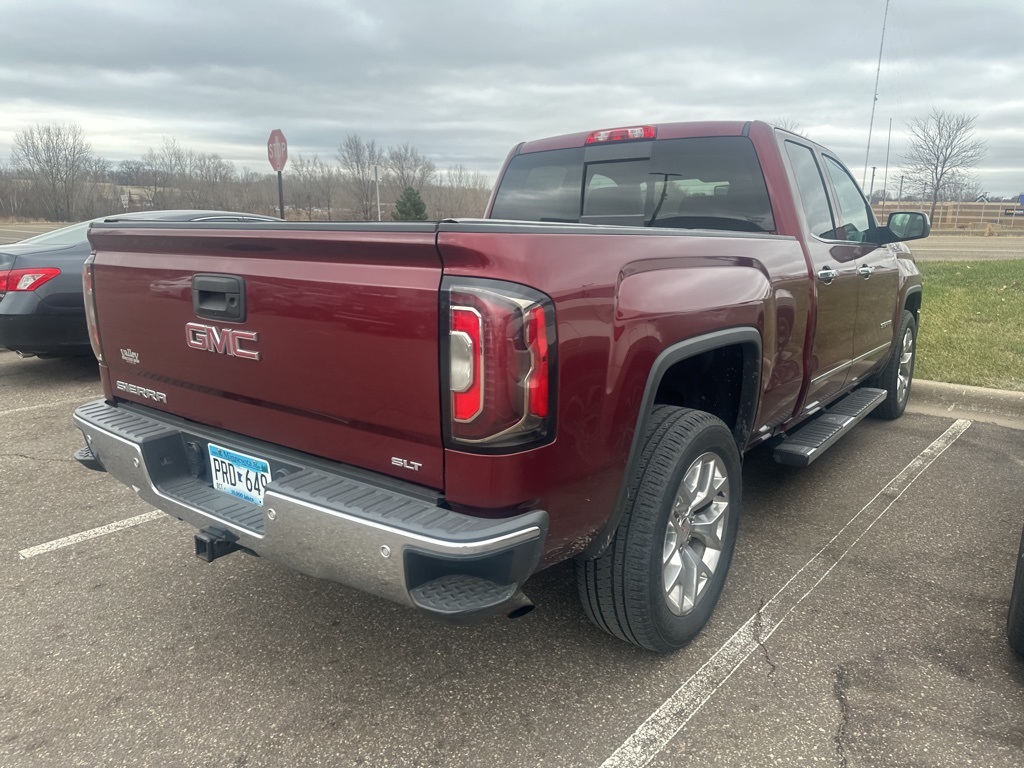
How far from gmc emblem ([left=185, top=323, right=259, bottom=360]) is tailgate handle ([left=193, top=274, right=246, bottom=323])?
1.7 inches

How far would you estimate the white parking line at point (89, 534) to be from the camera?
3500 mm

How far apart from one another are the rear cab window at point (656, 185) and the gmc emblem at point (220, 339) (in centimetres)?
212

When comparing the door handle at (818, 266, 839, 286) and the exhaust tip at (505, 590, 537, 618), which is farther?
the door handle at (818, 266, 839, 286)

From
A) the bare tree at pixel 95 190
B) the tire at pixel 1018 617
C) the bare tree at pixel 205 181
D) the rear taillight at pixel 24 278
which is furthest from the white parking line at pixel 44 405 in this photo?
the bare tree at pixel 95 190

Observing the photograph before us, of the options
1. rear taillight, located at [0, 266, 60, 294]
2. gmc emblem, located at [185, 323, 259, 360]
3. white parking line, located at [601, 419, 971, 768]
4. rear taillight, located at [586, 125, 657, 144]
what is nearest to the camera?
white parking line, located at [601, 419, 971, 768]

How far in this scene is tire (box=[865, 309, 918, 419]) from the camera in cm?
538

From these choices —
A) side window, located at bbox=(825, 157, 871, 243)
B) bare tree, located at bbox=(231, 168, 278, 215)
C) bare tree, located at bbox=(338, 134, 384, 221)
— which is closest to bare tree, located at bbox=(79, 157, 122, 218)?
bare tree, located at bbox=(231, 168, 278, 215)

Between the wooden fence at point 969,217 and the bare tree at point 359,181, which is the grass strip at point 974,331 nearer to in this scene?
the bare tree at point 359,181

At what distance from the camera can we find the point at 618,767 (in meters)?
2.15

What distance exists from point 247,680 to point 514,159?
10.2 feet

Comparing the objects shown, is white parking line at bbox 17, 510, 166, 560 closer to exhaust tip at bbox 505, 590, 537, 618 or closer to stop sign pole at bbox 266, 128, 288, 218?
exhaust tip at bbox 505, 590, 537, 618

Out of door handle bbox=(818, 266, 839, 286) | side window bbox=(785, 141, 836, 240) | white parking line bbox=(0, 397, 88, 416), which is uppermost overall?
side window bbox=(785, 141, 836, 240)

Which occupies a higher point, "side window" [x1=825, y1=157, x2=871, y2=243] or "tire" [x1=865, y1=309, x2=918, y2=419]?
"side window" [x1=825, y1=157, x2=871, y2=243]

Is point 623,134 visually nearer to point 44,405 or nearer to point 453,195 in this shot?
point 44,405
